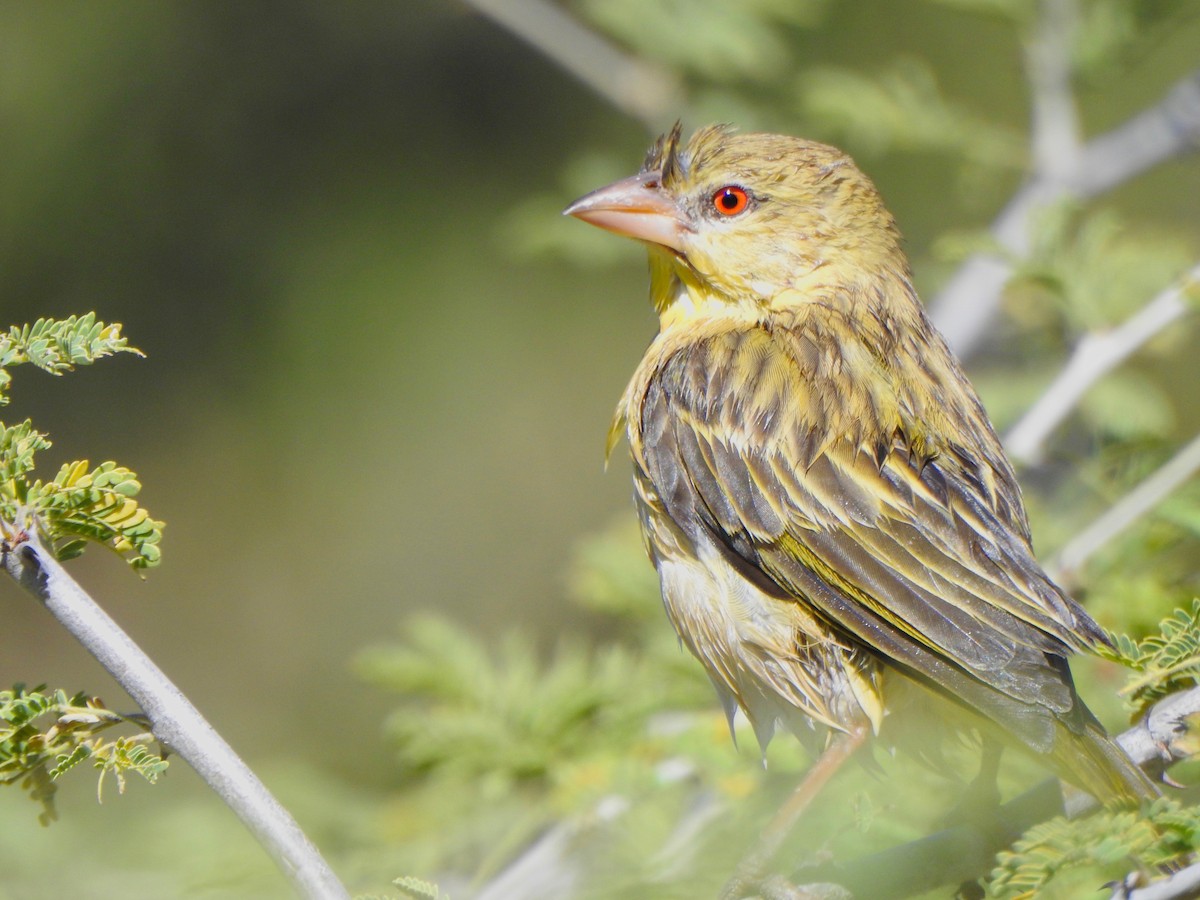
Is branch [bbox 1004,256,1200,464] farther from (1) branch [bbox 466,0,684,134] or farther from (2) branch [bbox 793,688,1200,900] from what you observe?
(1) branch [bbox 466,0,684,134]

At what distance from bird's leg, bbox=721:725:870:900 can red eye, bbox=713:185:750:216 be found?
60.2 inches

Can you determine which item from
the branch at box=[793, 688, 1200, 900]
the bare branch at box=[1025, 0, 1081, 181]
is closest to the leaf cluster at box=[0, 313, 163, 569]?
the branch at box=[793, 688, 1200, 900]

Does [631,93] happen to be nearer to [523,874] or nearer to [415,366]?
[523,874]

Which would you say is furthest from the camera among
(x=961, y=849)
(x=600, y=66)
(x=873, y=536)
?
(x=600, y=66)

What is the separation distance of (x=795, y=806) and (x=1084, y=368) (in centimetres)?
173

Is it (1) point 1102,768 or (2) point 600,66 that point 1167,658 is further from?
(2) point 600,66

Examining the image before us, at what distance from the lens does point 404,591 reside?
407 inches

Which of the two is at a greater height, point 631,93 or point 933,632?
point 631,93

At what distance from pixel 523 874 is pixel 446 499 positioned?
7.53m

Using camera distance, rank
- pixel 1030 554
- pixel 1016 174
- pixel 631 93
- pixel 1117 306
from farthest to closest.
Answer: pixel 1016 174 → pixel 631 93 → pixel 1117 306 → pixel 1030 554

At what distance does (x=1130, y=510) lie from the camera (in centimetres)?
354

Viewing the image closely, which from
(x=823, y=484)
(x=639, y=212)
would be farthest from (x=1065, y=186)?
(x=823, y=484)

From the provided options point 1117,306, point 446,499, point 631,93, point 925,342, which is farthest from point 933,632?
point 446,499

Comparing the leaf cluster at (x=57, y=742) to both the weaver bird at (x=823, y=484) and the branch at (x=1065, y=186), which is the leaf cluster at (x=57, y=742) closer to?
A: the weaver bird at (x=823, y=484)
